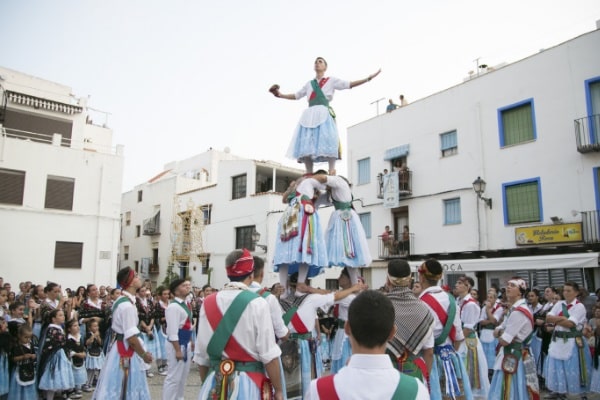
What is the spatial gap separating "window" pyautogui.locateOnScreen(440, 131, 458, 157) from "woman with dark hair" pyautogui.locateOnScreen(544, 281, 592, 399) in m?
11.9

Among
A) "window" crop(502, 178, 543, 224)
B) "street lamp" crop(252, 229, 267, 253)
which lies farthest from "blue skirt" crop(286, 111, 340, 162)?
"street lamp" crop(252, 229, 267, 253)

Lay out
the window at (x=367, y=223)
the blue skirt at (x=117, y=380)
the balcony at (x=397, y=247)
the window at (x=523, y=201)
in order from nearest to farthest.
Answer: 1. the blue skirt at (x=117, y=380)
2. the window at (x=523, y=201)
3. the balcony at (x=397, y=247)
4. the window at (x=367, y=223)

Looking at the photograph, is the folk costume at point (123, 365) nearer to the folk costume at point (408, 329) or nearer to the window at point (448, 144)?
the folk costume at point (408, 329)

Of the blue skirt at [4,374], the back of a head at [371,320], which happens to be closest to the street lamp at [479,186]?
the blue skirt at [4,374]

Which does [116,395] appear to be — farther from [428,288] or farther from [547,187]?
[547,187]

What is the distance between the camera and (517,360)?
20.5 ft

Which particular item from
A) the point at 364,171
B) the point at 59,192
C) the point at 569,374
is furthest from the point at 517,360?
the point at 59,192

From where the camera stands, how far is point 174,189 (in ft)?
106

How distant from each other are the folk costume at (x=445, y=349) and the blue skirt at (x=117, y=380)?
3668 mm

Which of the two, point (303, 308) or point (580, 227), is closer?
point (303, 308)

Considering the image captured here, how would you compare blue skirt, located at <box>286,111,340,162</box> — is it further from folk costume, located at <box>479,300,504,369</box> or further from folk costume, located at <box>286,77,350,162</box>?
folk costume, located at <box>479,300,504,369</box>

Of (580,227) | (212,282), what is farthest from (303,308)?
(212,282)

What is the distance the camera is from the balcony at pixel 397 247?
20641 mm

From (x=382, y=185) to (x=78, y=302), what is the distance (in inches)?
555
